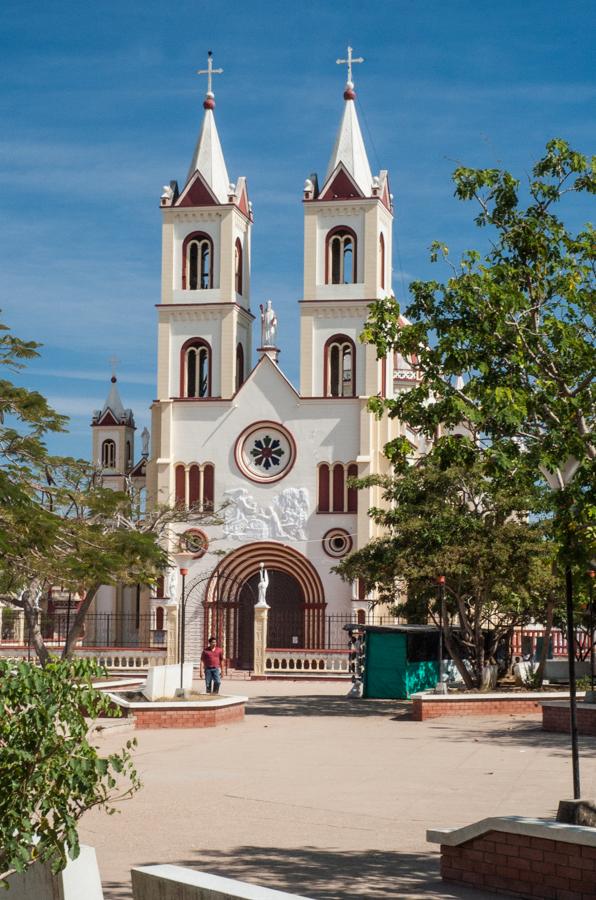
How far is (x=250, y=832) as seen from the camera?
11523mm

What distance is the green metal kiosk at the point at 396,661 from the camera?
93.9 ft

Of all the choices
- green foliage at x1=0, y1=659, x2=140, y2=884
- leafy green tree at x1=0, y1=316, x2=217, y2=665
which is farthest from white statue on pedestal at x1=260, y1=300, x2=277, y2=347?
green foliage at x1=0, y1=659, x2=140, y2=884

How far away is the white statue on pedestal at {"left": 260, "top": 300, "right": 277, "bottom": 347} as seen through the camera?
1906 inches

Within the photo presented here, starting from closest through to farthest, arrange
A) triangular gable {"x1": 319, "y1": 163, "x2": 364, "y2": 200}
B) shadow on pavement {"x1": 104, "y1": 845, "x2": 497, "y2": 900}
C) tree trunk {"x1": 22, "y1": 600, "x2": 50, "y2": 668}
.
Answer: shadow on pavement {"x1": 104, "y1": 845, "x2": 497, "y2": 900} < tree trunk {"x1": 22, "y1": 600, "x2": 50, "y2": 668} < triangular gable {"x1": 319, "y1": 163, "x2": 364, "y2": 200}

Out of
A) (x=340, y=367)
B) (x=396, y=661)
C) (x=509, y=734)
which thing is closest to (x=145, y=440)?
(x=340, y=367)

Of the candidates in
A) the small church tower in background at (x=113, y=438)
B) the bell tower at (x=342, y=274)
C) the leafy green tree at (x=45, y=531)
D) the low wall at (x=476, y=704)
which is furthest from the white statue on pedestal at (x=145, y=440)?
the low wall at (x=476, y=704)

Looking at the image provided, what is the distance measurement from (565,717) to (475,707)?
3.39 meters

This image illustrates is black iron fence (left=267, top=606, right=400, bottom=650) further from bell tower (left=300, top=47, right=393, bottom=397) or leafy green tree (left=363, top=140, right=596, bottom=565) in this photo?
leafy green tree (left=363, top=140, right=596, bottom=565)

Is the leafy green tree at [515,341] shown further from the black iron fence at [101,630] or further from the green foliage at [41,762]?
the black iron fence at [101,630]

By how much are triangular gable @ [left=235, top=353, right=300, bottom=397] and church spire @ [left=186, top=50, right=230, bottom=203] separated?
635 cm

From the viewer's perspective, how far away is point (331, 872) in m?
9.82

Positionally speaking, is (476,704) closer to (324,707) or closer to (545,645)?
(545,645)

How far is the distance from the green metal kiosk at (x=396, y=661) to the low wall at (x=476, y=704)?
4943 millimetres

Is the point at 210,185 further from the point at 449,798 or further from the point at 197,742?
the point at 449,798
